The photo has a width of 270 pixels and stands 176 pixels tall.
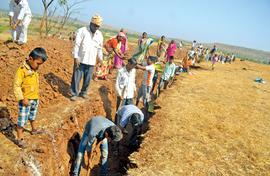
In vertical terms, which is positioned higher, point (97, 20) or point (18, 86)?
point (97, 20)

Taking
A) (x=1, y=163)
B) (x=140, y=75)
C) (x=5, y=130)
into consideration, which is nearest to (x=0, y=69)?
(x=5, y=130)

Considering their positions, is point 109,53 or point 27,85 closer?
point 27,85

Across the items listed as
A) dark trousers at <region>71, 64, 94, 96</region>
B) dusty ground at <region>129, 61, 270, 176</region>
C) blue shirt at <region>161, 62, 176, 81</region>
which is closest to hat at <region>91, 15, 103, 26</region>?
dark trousers at <region>71, 64, 94, 96</region>

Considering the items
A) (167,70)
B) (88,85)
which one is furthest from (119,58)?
(88,85)

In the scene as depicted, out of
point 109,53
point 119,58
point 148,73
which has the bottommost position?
point 148,73

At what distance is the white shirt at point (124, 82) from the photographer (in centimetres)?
761

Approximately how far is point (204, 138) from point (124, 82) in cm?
256

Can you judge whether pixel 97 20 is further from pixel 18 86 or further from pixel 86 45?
pixel 18 86

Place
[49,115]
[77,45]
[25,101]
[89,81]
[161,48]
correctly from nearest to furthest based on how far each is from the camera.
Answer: [25,101], [49,115], [77,45], [89,81], [161,48]

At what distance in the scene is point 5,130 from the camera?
5.53 meters

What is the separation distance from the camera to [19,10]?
799 cm

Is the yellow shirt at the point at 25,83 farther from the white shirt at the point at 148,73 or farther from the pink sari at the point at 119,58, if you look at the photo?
the pink sari at the point at 119,58

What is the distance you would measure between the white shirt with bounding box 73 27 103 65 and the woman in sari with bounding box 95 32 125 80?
1.64 m

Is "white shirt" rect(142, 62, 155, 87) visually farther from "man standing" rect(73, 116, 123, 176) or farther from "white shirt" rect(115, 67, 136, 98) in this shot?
"man standing" rect(73, 116, 123, 176)
